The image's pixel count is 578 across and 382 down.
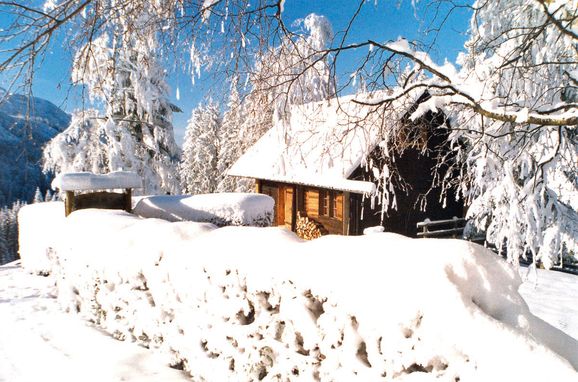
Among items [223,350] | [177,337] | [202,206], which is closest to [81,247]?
[177,337]

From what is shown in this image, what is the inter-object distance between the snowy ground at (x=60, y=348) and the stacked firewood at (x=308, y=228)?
27.1ft

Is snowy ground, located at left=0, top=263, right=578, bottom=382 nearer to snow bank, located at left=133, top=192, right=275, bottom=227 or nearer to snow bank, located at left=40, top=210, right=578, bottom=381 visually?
snow bank, located at left=40, top=210, right=578, bottom=381

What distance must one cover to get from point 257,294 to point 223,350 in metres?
0.76

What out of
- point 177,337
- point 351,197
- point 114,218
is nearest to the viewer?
point 177,337

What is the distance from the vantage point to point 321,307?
2543mm

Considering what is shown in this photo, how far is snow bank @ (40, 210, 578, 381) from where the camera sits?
1781 mm

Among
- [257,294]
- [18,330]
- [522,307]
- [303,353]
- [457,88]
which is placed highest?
[457,88]

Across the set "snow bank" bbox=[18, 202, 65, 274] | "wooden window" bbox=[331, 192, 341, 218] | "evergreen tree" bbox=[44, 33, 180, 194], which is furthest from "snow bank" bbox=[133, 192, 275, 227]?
"evergreen tree" bbox=[44, 33, 180, 194]

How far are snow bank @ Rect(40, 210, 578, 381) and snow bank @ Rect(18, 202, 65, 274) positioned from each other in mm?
4794

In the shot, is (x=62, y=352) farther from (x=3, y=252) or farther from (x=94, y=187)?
(x=3, y=252)

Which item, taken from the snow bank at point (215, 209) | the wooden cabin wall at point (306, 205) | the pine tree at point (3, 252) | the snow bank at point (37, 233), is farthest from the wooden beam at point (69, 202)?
the pine tree at point (3, 252)

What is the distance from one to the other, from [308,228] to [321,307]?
12141 millimetres

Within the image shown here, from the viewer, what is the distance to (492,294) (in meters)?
1.93

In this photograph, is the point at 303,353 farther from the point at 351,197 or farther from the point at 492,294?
the point at 351,197
